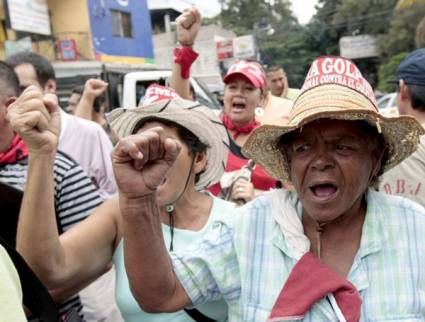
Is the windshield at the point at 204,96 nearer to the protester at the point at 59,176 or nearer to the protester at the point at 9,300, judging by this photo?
the protester at the point at 59,176

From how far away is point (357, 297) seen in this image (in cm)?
150

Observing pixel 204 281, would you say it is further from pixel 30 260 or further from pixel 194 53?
pixel 194 53

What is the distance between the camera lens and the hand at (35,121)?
5.55 feet

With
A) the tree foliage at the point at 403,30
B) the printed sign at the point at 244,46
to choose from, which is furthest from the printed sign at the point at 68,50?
the tree foliage at the point at 403,30

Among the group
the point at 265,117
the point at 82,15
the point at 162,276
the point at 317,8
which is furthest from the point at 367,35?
A: the point at 162,276

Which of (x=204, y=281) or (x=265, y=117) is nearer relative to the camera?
(x=204, y=281)

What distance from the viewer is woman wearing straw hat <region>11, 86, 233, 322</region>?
171 cm

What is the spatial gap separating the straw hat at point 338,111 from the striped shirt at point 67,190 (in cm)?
75

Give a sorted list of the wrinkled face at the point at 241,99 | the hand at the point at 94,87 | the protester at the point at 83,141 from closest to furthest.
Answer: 1. the protester at the point at 83,141
2. the wrinkled face at the point at 241,99
3. the hand at the point at 94,87

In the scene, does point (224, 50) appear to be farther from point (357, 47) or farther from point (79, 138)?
point (79, 138)

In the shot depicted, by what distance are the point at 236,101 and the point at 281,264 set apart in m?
2.41

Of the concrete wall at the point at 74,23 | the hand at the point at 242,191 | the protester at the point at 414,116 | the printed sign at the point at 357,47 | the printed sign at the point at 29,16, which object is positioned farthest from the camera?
the printed sign at the point at 357,47

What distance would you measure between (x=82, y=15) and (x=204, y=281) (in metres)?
21.0

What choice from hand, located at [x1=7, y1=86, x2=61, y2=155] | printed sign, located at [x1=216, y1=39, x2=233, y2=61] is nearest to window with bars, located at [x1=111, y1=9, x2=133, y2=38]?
printed sign, located at [x1=216, y1=39, x2=233, y2=61]
